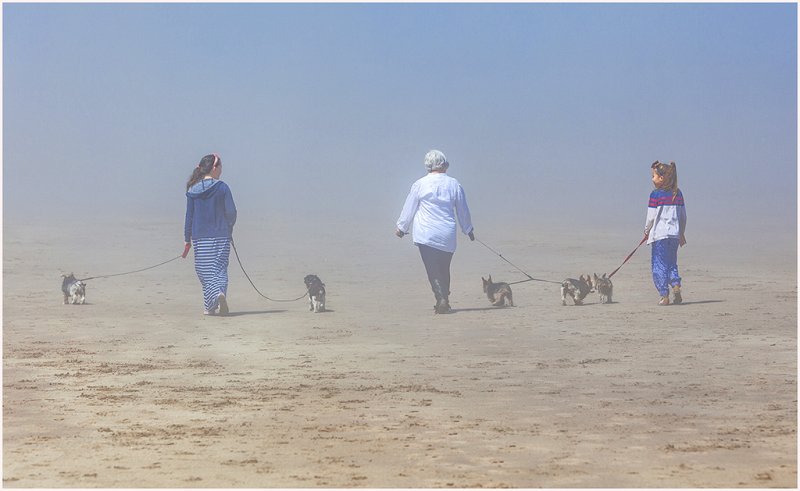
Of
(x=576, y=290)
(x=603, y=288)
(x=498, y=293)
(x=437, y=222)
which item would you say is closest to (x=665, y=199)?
(x=603, y=288)

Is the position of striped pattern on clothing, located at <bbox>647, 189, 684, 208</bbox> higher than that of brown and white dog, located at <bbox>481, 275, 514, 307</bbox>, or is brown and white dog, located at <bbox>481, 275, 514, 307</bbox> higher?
striped pattern on clothing, located at <bbox>647, 189, 684, 208</bbox>

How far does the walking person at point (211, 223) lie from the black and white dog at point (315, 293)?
1.01 metres

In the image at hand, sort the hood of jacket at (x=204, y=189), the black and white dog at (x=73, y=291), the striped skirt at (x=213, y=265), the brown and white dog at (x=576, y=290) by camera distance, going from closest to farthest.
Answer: the hood of jacket at (x=204, y=189), the striped skirt at (x=213, y=265), the brown and white dog at (x=576, y=290), the black and white dog at (x=73, y=291)

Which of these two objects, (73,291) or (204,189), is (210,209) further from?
(73,291)

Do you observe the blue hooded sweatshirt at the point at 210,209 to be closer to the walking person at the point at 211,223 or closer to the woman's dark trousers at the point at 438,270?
the walking person at the point at 211,223

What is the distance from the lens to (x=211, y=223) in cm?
1750

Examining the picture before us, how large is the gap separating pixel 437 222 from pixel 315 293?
5.59 ft

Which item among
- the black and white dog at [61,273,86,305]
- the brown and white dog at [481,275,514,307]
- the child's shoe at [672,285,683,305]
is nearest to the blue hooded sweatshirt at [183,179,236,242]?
the black and white dog at [61,273,86,305]

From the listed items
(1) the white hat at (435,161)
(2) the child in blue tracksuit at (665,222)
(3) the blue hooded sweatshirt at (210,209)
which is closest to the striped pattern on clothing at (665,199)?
(2) the child in blue tracksuit at (665,222)

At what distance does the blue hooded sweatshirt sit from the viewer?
1731 centimetres

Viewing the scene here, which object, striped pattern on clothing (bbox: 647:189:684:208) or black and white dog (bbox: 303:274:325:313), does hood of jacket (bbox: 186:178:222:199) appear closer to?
black and white dog (bbox: 303:274:325:313)

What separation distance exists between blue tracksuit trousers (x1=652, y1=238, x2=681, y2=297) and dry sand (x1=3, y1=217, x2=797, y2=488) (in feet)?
1.23

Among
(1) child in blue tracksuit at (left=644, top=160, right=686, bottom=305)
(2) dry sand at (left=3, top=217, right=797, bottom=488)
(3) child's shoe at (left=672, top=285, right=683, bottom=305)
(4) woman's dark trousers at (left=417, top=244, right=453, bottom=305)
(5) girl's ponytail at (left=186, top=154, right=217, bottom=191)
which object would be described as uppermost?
(5) girl's ponytail at (left=186, top=154, right=217, bottom=191)

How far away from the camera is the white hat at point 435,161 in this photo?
17.9 metres
